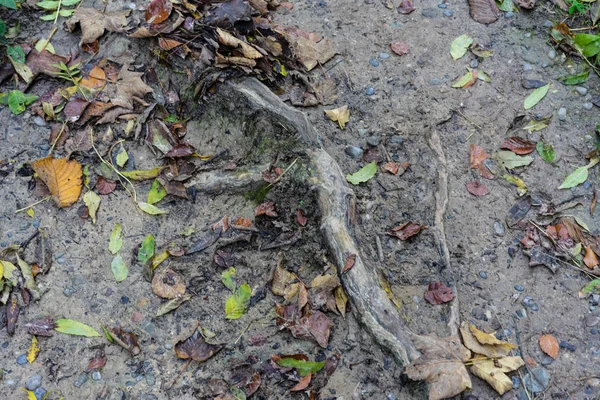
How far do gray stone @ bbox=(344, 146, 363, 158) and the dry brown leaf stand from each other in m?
1.83

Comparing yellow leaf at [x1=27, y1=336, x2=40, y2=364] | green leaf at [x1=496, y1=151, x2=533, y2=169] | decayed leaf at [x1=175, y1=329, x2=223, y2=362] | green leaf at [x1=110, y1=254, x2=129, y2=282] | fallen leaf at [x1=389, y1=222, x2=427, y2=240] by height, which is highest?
green leaf at [x1=496, y1=151, x2=533, y2=169]

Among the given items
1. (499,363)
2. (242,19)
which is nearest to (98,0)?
Answer: (242,19)

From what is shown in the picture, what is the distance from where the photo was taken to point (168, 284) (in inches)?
131

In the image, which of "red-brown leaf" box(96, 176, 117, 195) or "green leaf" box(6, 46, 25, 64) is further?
"green leaf" box(6, 46, 25, 64)

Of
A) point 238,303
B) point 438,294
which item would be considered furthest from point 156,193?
point 438,294

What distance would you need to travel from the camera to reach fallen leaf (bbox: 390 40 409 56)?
4309mm

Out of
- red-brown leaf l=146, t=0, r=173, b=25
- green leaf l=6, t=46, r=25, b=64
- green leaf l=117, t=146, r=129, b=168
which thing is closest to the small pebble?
red-brown leaf l=146, t=0, r=173, b=25

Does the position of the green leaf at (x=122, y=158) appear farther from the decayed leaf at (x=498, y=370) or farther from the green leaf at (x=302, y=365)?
the decayed leaf at (x=498, y=370)

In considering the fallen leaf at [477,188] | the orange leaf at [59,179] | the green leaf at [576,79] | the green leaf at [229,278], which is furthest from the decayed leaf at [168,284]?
the green leaf at [576,79]

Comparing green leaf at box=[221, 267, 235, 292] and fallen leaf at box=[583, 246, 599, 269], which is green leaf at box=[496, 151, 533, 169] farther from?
green leaf at box=[221, 267, 235, 292]

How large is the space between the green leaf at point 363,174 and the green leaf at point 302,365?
1206mm

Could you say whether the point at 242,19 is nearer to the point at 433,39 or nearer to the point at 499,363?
the point at 433,39

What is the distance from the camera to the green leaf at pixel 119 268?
3.32m

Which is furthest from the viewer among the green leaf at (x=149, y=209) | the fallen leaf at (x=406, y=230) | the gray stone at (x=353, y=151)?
the gray stone at (x=353, y=151)
